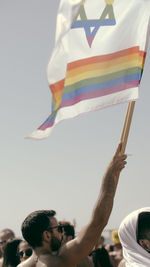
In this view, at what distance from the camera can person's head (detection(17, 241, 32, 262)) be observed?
6.14 metres

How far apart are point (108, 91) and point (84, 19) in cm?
93

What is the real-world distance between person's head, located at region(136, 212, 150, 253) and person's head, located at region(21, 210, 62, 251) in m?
0.70

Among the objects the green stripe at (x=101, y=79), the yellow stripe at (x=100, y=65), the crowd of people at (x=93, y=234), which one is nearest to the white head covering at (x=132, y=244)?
the crowd of people at (x=93, y=234)

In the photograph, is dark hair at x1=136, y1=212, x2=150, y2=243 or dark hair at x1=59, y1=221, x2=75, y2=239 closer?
dark hair at x1=136, y1=212, x2=150, y2=243

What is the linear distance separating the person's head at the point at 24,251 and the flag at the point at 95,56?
2.30 metres

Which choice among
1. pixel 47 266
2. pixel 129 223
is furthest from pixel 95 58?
pixel 47 266

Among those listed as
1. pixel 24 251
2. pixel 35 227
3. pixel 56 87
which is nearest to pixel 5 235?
pixel 24 251

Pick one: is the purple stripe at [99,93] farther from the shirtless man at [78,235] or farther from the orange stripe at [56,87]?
the shirtless man at [78,235]

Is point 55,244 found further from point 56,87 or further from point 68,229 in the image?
point 68,229

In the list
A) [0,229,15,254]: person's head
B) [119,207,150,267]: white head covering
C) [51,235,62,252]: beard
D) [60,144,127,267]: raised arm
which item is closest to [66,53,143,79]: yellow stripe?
[60,144,127,267]: raised arm

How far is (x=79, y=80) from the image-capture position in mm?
4973

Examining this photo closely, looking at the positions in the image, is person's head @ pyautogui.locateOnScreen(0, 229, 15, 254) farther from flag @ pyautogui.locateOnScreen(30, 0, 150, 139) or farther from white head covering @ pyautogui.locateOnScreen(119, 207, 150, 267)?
white head covering @ pyautogui.locateOnScreen(119, 207, 150, 267)

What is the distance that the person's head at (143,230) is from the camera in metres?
4.06

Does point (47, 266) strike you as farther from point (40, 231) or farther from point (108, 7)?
point (108, 7)
